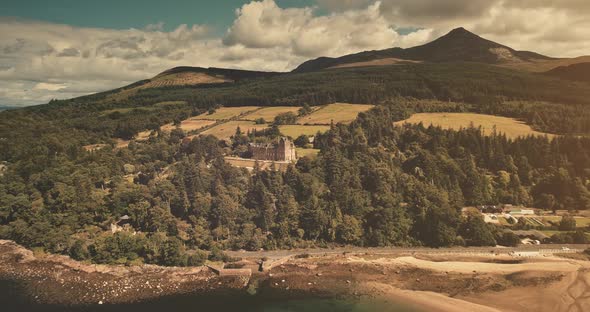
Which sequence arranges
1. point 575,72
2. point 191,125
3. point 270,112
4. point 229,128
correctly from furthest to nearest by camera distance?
1. point 575,72
2. point 270,112
3. point 191,125
4. point 229,128

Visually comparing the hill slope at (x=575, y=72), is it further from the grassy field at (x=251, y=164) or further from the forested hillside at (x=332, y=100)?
the grassy field at (x=251, y=164)

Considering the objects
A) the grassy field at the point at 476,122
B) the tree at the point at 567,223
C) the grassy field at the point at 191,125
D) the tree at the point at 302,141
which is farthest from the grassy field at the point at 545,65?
the grassy field at the point at 191,125

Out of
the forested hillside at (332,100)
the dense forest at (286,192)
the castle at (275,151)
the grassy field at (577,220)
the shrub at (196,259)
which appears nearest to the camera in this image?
the shrub at (196,259)

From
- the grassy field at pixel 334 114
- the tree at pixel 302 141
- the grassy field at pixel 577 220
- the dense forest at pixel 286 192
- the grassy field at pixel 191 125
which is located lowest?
the grassy field at pixel 577 220

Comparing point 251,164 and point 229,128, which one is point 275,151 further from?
point 229,128

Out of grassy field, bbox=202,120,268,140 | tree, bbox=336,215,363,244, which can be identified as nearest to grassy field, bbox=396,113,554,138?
grassy field, bbox=202,120,268,140

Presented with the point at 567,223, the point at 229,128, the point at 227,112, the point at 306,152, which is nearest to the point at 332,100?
the point at 227,112

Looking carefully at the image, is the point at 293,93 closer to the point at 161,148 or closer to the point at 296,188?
the point at 161,148
